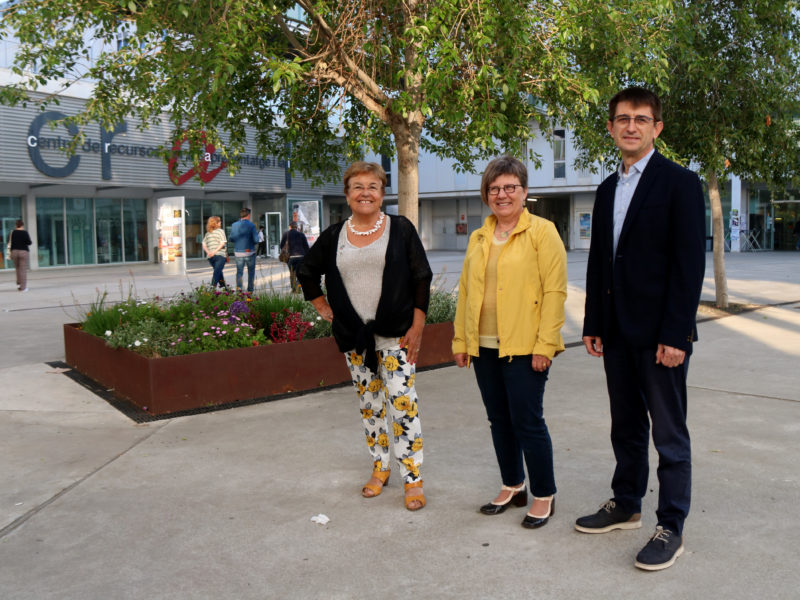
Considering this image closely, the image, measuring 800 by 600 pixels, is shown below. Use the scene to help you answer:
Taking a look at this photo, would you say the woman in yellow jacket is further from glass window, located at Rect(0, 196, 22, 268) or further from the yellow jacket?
glass window, located at Rect(0, 196, 22, 268)

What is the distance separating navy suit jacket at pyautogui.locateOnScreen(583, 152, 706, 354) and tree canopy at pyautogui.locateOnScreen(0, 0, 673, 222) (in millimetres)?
3742

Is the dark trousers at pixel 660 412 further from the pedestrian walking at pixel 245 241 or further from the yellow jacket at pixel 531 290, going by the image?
the pedestrian walking at pixel 245 241

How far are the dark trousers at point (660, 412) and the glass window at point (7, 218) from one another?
A: 2820 cm

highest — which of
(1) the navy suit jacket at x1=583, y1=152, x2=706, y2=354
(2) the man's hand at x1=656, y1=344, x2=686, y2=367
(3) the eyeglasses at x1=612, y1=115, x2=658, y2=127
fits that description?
(3) the eyeglasses at x1=612, y1=115, x2=658, y2=127

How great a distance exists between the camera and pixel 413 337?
12.8ft

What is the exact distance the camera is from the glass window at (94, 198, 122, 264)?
3092 cm

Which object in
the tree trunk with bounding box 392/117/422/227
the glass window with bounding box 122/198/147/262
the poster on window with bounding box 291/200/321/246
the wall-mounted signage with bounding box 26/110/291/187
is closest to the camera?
the tree trunk with bounding box 392/117/422/227

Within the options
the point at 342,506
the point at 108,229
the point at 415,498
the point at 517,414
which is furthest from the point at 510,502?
the point at 108,229

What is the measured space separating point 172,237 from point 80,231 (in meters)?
8.06

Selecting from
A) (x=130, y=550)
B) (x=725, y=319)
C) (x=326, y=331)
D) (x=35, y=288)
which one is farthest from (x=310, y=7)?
(x=35, y=288)

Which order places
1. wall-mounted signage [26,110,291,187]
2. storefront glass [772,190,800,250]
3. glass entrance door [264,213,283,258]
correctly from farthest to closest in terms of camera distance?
1. storefront glass [772,190,800,250]
2. glass entrance door [264,213,283,258]
3. wall-mounted signage [26,110,291,187]

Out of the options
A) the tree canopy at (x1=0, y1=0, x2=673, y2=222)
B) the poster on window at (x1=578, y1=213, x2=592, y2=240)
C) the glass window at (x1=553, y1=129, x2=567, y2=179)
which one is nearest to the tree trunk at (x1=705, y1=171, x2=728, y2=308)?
A: the tree canopy at (x1=0, y1=0, x2=673, y2=222)

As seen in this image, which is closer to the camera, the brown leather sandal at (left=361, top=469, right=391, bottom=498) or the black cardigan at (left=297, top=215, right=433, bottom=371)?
the black cardigan at (left=297, top=215, right=433, bottom=371)

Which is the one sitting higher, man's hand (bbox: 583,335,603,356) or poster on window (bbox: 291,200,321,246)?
poster on window (bbox: 291,200,321,246)
